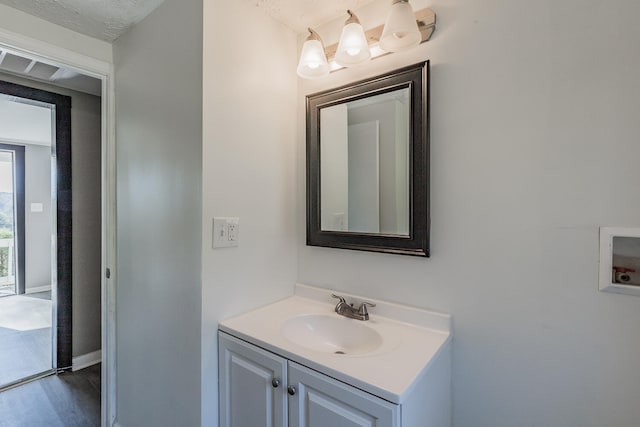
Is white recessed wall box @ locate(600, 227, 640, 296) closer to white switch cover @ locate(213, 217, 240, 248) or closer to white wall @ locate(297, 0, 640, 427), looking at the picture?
white wall @ locate(297, 0, 640, 427)

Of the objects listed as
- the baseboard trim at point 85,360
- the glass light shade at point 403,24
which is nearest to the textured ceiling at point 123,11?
the glass light shade at point 403,24

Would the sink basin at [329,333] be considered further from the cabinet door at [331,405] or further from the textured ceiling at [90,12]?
the textured ceiling at [90,12]

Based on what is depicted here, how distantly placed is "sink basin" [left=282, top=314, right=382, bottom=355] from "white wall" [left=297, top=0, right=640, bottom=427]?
0.86 feet

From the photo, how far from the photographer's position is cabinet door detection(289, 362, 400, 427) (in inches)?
32.0

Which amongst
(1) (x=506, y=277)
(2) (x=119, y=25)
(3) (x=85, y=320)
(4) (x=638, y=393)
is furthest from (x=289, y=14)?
(3) (x=85, y=320)

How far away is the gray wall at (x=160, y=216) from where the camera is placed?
1.24m

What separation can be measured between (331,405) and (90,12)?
197 centimetres

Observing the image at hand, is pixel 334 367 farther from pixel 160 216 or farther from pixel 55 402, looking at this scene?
pixel 55 402

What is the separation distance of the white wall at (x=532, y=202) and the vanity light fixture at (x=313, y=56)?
0.33 m

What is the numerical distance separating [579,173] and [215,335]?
142cm

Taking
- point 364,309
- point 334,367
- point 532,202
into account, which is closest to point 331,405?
point 334,367

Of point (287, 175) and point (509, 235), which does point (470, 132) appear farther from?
Result: point (287, 175)

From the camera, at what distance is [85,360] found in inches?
97.5

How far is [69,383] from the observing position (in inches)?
88.0
